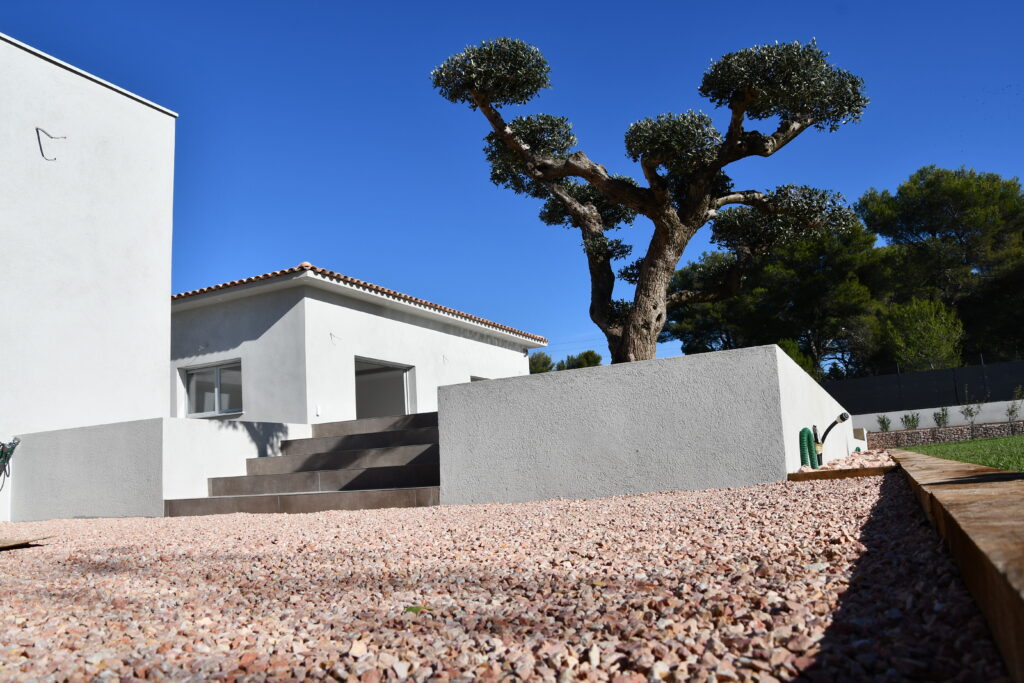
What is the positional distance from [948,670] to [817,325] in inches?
1079

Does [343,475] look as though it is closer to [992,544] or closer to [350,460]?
[350,460]

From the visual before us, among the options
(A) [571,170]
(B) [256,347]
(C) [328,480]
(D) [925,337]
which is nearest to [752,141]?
(A) [571,170]

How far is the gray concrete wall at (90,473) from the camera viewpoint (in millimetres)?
7980

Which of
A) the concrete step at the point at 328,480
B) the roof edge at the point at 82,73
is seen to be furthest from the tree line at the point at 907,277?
the concrete step at the point at 328,480

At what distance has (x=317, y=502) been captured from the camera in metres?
6.91

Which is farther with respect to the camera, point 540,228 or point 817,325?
point 817,325

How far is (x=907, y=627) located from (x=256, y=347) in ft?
36.1

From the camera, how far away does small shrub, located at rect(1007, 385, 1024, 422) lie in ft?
56.6

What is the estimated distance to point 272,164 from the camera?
47.3 ft

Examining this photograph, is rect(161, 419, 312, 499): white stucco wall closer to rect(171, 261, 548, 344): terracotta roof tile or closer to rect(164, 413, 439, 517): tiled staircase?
rect(164, 413, 439, 517): tiled staircase

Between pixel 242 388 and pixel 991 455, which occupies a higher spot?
pixel 242 388

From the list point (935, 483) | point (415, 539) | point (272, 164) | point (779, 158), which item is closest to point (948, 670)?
point (935, 483)

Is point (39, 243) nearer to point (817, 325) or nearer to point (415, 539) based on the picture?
point (415, 539)

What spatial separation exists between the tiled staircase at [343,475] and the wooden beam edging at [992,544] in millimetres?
4863
